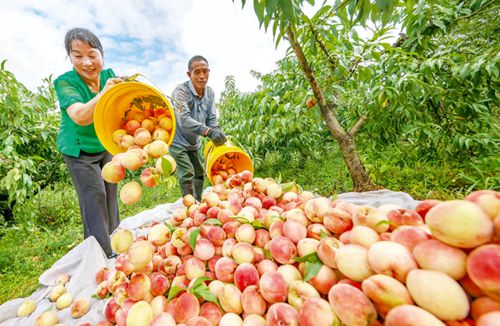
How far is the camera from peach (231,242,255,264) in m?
0.80

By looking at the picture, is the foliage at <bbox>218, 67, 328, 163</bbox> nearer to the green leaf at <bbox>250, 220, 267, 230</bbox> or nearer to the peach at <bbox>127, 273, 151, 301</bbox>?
the green leaf at <bbox>250, 220, 267, 230</bbox>

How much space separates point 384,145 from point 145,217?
10.1ft

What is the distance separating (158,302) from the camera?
777 mm

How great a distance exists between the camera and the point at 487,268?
39cm

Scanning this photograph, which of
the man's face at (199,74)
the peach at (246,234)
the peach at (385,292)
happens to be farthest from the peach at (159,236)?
the man's face at (199,74)

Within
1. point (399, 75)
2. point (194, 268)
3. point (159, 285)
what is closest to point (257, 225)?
point (194, 268)

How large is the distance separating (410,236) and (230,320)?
516mm

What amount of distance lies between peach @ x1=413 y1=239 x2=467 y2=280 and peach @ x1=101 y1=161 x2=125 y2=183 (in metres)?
0.93

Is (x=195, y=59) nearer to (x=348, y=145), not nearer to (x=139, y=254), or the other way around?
(x=348, y=145)

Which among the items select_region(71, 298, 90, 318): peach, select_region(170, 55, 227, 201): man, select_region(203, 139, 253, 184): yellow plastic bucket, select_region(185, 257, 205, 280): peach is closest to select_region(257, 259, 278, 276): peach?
select_region(185, 257, 205, 280): peach

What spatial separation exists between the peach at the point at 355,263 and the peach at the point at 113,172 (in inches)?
30.8

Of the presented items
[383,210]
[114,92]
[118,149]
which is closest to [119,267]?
[118,149]

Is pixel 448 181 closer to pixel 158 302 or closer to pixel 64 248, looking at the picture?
pixel 158 302

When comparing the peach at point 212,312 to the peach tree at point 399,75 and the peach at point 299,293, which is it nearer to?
the peach at point 299,293
